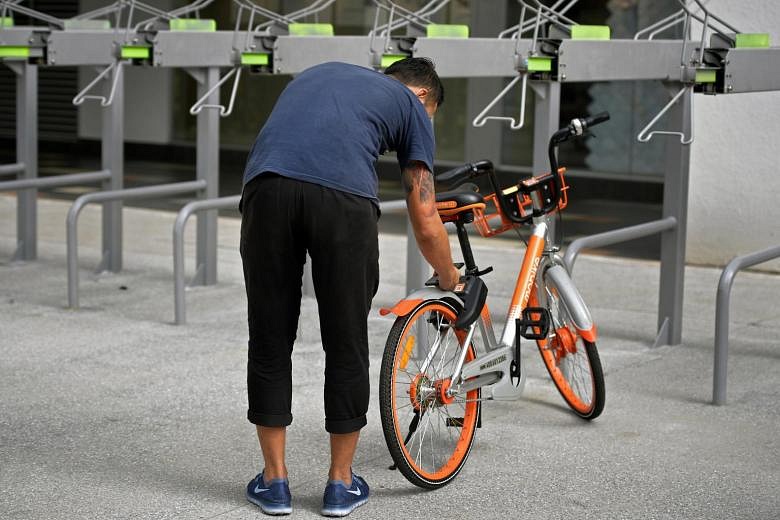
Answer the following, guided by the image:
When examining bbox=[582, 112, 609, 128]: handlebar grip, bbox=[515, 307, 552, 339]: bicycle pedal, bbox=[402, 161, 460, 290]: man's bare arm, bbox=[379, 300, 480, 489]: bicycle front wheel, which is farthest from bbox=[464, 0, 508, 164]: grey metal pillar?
bbox=[402, 161, 460, 290]: man's bare arm

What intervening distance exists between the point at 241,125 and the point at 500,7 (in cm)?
468

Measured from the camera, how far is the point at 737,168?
954cm

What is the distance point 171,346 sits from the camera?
6.48 metres

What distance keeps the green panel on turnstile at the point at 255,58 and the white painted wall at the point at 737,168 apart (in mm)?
4171

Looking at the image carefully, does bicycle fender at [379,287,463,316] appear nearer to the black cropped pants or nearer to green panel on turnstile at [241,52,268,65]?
the black cropped pants

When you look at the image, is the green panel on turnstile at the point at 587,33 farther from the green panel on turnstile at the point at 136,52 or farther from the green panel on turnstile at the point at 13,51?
the green panel on turnstile at the point at 13,51

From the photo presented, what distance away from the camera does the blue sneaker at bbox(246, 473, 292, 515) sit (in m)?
4.07

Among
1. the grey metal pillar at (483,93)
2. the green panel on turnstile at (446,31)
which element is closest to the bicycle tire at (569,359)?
the green panel on turnstile at (446,31)

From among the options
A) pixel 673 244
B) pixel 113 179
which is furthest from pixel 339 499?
pixel 113 179

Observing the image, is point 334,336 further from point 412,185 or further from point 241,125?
point 241,125

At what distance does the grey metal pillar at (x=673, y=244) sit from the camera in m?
6.52

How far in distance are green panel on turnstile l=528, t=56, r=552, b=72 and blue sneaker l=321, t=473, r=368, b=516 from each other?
2306 mm

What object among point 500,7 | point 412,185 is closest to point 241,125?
point 500,7

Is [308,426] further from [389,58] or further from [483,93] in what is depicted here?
[483,93]
